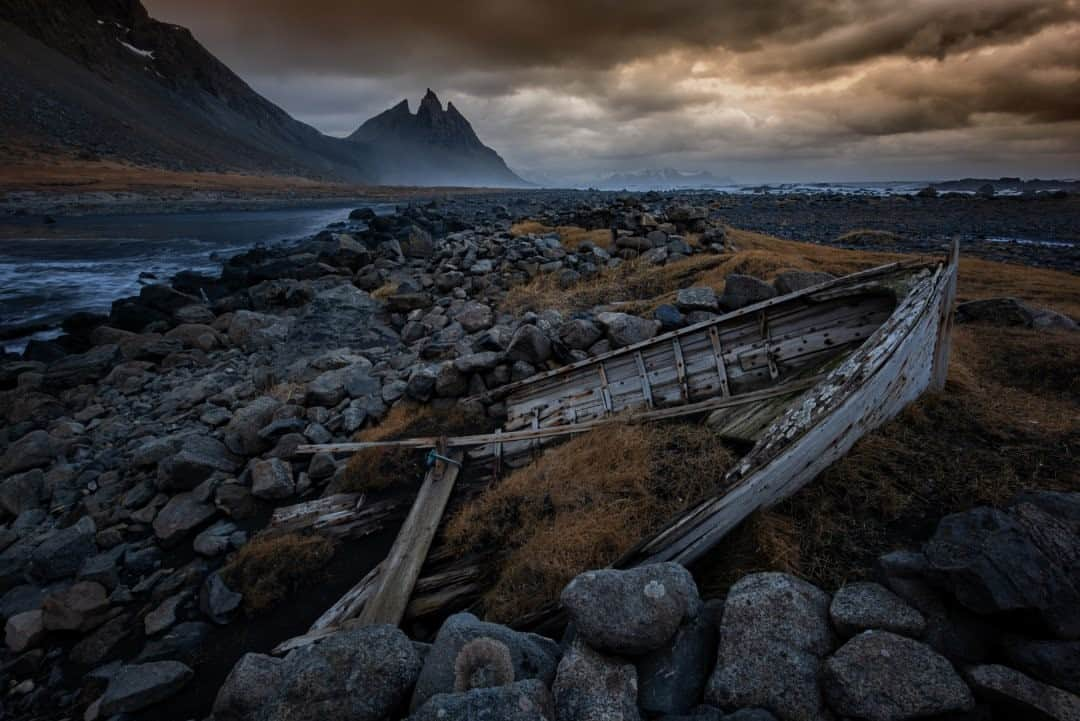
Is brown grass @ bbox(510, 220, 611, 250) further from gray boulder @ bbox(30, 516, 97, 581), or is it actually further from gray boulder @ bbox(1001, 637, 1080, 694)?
gray boulder @ bbox(1001, 637, 1080, 694)

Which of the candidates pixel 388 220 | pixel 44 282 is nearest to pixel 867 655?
pixel 44 282

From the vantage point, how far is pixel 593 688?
8.54ft

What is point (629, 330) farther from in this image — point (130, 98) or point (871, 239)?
point (130, 98)

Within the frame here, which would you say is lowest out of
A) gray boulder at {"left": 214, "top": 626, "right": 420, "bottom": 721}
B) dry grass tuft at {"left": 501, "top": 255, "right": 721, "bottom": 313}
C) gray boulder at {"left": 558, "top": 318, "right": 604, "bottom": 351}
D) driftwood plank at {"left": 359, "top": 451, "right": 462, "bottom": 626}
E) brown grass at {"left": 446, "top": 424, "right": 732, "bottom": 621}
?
driftwood plank at {"left": 359, "top": 451, "right": 462, "bottom": 626}

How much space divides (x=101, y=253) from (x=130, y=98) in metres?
121

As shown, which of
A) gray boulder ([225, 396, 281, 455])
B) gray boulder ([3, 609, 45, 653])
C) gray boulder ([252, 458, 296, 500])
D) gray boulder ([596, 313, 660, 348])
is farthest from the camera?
gray boulder ([596, 313, 660, 348])

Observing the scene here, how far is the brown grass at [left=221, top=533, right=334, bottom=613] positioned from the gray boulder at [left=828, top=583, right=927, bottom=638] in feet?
16.5

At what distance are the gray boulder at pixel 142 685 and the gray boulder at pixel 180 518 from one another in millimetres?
2008

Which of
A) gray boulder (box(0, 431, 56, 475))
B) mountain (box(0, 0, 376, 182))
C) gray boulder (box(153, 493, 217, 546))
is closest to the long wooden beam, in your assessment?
gray boulder (box(153, 493, 217, 546))

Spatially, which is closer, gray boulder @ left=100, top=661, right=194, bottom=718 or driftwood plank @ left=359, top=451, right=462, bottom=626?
gray boulder @ left=100, top=661, right=194, bottom=718

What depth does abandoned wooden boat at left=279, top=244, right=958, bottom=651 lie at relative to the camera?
400cm

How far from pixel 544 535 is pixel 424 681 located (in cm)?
222

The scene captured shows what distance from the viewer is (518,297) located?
13.0 meters

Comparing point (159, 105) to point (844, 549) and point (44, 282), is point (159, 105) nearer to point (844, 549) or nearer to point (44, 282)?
point (44, 282)
